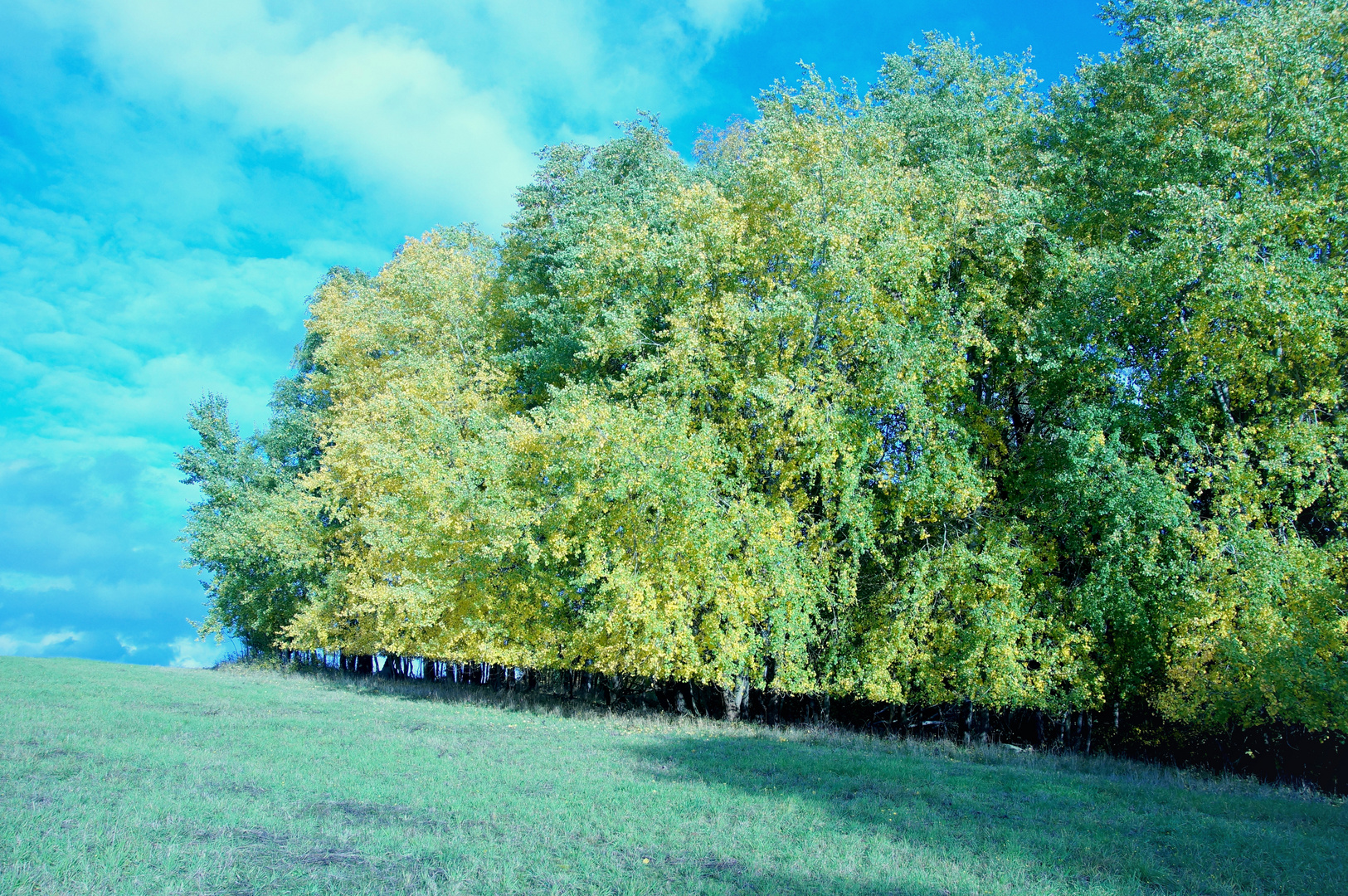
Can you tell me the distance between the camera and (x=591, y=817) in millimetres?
8367

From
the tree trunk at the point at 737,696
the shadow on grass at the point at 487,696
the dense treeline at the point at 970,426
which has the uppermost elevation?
the dense treeline at the point at 970,426

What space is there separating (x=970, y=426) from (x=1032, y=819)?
12474 mm

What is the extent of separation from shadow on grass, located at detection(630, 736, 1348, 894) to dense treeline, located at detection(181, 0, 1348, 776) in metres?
3.43

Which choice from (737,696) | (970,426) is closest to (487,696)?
(737,696)

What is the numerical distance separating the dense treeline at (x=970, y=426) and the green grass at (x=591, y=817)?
10.3ft

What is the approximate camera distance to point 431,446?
24.6 metres

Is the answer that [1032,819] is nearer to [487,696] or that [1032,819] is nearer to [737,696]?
[737,696]

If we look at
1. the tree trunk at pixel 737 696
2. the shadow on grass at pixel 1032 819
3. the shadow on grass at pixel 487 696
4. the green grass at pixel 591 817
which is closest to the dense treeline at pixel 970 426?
the tree trunk at pixel 737 696

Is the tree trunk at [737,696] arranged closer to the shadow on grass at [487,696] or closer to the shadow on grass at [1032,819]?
the shadow on grass at [487,696]

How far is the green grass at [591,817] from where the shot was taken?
650 centimetres

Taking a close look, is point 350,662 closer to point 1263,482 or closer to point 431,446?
point 431,446

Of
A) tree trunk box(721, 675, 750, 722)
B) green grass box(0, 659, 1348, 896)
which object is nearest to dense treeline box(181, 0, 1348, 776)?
tree trunk box(721, 675, 750, 722)

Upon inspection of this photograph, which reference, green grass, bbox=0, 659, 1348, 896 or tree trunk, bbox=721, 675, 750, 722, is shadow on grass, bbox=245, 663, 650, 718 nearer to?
tree trunk, bbox=721, 675, 750, 722

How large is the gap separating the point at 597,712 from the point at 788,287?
40.5 feet
